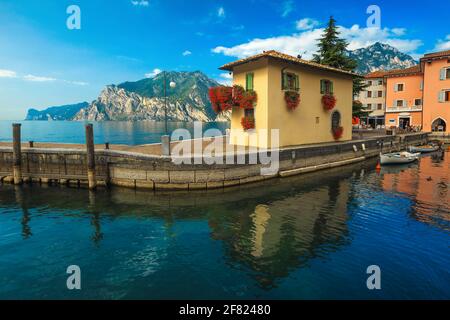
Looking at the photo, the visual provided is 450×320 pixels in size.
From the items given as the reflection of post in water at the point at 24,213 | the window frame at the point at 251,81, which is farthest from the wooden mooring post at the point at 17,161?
the window frame at the point at 251,81

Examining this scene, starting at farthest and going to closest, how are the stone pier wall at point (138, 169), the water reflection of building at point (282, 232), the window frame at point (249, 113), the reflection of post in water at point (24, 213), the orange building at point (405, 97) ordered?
1. the orange building at point (405, 97)
2. the window frame at point (249, 113)
3. the stone pier wall at point (138, 169)
4. the reflection of post in water at point (24, 213)
5. the water reflection of building at point (282, 232)

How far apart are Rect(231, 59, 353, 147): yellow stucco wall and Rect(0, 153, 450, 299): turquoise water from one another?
7.62 metres

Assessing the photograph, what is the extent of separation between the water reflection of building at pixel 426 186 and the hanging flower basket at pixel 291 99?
10.1 meters

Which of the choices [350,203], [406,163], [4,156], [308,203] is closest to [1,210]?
[4,156]

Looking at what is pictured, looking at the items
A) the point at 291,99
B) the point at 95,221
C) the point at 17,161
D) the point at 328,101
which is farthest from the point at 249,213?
the point at 328,101

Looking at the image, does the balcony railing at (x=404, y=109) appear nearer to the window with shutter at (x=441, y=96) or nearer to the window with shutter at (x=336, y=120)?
the window with shutter at (x=441, y=96)

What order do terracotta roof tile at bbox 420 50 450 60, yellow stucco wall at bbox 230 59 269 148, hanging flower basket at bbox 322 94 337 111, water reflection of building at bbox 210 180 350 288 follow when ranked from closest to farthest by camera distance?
water reflection of building at bbox 210 180 350 288 → yellow stucco wall at bbox 230 59 269 148 → hanging flower basket at bbox 322 94 337 111 → terracotta roof tile at bbox 420 50 450 60

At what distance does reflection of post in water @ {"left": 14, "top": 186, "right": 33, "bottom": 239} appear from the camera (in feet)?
41.4

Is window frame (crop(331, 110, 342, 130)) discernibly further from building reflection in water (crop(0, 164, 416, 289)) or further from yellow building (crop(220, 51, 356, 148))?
building reflection in water (crop(0, 164, 416, 289))

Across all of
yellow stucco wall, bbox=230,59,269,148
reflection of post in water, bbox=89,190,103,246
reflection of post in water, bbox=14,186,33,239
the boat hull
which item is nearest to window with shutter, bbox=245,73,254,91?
yellow stucco wall, bbox=230,59,269,148

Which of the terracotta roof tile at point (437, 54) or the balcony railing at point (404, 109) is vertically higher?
the terracotta roof tile at point (437, 54)

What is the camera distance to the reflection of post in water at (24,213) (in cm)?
1262

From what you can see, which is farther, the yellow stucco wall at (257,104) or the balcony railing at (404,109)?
the balcony railing at (404,109)

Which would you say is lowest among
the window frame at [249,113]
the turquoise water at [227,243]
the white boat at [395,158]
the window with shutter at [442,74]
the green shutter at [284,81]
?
the turquoise water at [227,243]
